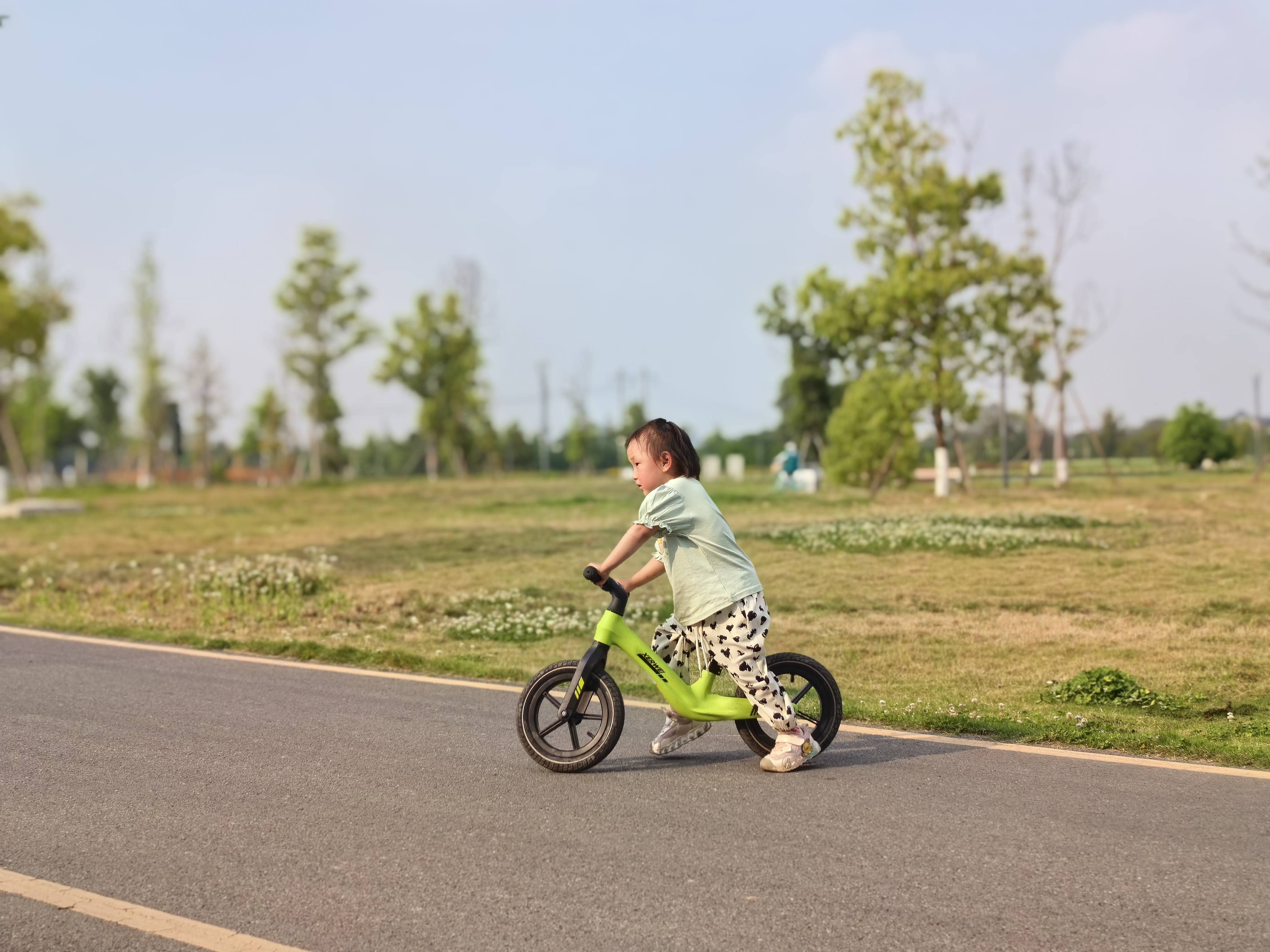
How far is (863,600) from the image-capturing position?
42.7 feet

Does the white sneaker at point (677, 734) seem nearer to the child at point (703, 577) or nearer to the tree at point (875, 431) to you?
the child at point (703, 577)

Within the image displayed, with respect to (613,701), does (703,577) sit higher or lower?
higher

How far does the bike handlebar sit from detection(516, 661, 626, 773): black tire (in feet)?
1.07

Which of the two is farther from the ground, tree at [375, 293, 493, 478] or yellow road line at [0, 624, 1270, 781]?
tree at [375, 293, 493, 478]

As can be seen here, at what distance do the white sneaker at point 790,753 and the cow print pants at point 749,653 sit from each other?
43mm

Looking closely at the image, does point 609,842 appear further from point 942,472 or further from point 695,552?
point 942,472

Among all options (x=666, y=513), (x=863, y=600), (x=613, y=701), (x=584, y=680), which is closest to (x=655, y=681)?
(x=613, y=701)

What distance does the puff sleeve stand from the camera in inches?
235

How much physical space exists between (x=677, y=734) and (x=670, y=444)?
4.95 ft

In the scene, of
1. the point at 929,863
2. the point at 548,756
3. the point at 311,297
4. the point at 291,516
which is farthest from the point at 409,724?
the point at 311,297

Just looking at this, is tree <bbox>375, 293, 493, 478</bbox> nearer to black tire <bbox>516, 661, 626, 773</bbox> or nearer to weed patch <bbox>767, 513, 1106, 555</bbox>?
weed patch <bbox>767, 513, 1106, 555</bbox>

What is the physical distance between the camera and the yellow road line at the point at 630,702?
611 centimetres

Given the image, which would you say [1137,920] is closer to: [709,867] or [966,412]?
[709,867]

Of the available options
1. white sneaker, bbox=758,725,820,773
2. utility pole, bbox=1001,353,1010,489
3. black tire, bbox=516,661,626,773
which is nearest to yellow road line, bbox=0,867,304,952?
black tire, bbox=516,661,626,773
